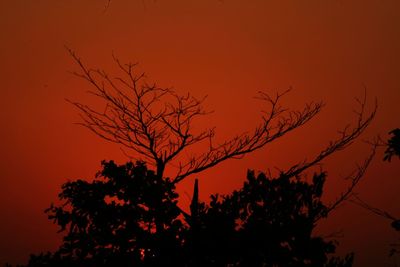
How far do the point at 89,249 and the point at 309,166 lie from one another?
3.83 m

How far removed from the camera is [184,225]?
6.89 meters

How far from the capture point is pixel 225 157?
355 inches

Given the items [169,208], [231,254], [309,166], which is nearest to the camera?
[231,254]

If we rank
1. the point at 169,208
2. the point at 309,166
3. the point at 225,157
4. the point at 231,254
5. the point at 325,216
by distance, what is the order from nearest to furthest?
the point at 231,254 → the point at 169,208 → the point at 325,216 → the point at 309,166 → the point at 225,157

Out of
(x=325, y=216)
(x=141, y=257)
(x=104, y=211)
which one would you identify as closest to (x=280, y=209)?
(x=325, y=216)

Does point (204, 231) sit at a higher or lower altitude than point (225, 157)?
lower

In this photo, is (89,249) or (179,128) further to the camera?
(179,128)

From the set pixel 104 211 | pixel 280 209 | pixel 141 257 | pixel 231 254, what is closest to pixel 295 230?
pixel 280 209

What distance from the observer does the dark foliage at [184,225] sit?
6629mm

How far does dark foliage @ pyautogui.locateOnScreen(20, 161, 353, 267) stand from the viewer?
6.63 meters

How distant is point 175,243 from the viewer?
6680 millimetres

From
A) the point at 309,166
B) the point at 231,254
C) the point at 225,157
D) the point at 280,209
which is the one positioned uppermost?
the point at 225,157

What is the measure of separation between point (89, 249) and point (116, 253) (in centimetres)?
44

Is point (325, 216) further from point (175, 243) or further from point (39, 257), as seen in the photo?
point (39, 257)
